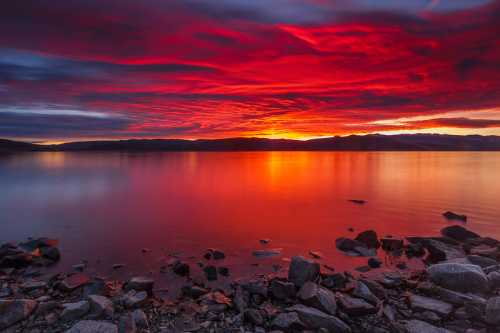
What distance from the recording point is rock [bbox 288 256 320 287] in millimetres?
9242

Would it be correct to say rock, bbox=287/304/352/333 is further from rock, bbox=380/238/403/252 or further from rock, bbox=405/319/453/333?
rock, bbox=380/238/403/252

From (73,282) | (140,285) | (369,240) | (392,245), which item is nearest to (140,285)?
(140,285)

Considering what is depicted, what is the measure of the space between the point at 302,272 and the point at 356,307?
2178 millimetres

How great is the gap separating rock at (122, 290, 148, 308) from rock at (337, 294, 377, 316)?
16.9 feet

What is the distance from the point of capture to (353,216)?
21781mm

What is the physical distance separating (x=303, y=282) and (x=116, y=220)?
15.1 meters

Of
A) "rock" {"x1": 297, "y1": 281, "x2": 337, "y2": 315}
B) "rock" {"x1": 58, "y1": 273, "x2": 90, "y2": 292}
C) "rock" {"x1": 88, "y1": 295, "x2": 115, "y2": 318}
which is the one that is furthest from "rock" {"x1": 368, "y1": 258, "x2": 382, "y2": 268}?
"rock" {"x1": 58, "y1": 273, "x2": 90, "y2": 292}

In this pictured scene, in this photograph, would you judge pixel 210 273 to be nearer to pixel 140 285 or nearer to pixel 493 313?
pixel 140 285

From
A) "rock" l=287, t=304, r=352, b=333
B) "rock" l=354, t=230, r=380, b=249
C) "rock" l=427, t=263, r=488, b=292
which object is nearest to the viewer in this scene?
"rock" l=287, t=304, r=352, b=333

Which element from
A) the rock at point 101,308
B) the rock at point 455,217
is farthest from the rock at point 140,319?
the rock at point 455,217

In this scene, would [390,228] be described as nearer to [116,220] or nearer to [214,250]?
[214,250]

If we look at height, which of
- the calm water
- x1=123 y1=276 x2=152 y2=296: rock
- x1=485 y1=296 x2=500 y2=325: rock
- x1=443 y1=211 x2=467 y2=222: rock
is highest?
x1=485 y1=296 x2=500 y2=325: rock

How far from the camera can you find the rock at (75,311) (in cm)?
723

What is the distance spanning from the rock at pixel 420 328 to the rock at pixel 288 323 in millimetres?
2365
